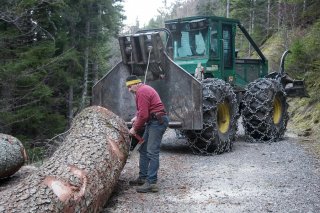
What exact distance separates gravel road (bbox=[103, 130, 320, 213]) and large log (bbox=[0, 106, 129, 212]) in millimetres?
494

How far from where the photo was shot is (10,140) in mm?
6684

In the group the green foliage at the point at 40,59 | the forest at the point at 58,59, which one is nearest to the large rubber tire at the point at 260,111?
the forest at the point at 58,59

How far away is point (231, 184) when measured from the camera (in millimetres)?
5727

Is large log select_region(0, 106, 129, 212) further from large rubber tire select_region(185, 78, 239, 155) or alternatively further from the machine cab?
the machine cab

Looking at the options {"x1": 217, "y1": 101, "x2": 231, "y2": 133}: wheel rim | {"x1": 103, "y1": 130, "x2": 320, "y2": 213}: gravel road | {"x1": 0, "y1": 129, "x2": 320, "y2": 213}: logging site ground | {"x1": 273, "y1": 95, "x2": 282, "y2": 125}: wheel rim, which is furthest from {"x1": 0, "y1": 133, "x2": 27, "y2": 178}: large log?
{"x1": 273, "y1": 95, "x2": 282, "y2": 125}: wheel rim

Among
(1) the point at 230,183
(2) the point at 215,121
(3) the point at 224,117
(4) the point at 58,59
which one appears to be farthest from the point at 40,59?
(1) the point at 230,183

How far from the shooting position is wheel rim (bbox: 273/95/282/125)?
10.1m

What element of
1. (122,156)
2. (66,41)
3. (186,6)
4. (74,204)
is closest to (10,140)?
(122,156)

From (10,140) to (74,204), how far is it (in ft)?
10.7

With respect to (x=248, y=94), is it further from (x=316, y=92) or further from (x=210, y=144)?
(x=316, y=92)

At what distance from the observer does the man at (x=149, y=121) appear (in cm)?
562

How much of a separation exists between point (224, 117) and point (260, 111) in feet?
3.69

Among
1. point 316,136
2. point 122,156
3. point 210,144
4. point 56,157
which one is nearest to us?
point 56,157

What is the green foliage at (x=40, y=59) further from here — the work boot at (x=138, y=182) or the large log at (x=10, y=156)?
the work boot at (x=138, y=182)
